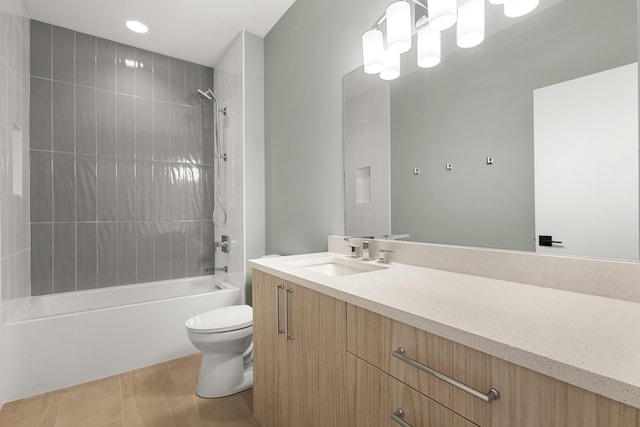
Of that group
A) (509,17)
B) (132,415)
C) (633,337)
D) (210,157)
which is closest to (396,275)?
(633,337)

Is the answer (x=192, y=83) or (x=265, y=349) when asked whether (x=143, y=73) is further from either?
(x=265, y=349)

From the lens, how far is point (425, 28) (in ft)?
4.30

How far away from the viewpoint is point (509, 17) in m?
1.06

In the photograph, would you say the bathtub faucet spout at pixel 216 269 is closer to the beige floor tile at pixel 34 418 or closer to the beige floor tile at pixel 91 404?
the beige floor tile at pixel 91 404

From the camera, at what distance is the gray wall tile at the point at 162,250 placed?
9.52ft

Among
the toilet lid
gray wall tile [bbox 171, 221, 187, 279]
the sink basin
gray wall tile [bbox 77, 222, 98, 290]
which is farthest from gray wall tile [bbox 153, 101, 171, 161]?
the sink basin

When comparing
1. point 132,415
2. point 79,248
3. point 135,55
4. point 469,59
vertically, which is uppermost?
point 135,55

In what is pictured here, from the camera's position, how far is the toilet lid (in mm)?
1733

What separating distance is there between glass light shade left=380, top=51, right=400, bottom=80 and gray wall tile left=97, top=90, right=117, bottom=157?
2.52 metres

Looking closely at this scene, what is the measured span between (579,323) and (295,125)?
6.64ft

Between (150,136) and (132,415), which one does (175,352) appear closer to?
(132,415)

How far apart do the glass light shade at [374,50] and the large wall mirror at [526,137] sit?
11 centimetres

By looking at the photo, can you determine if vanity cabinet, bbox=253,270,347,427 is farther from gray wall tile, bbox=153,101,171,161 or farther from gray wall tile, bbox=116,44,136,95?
gray wall tile, bbox=116,44,136,95

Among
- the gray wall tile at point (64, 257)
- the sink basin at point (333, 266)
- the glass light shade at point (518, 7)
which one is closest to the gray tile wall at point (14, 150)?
the gray wall tile at point (64, 257)
